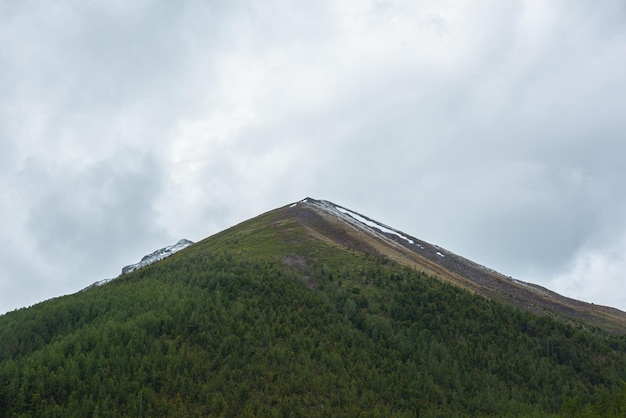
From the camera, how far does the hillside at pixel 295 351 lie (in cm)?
3878

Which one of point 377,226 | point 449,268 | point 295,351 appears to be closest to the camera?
point 295,351

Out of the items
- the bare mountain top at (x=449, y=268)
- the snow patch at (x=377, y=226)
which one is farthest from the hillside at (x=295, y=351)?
the snow patch at (x=377, y=226)

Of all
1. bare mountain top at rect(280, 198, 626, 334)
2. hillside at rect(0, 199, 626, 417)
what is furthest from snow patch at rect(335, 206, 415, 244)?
hillside at rect(0, 199, 626, 417)

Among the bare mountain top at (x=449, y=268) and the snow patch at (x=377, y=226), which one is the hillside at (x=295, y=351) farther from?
the snow patch at (x=377, y=226)

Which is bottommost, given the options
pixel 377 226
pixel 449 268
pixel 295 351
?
pixel 295 351

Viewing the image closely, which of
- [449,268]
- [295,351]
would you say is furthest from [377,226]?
[295,351]

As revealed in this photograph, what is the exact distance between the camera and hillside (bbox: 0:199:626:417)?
38.8m

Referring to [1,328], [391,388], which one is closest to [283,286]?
[391,388]

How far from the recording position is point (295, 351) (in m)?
48.4

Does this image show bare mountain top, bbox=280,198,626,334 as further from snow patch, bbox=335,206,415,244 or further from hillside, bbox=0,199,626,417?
hillside, bbox=0,199,626,417

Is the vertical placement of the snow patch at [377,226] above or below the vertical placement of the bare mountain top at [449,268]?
above

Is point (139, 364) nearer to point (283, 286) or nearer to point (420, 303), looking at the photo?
point (283, 286)

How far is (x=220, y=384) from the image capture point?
1614 inches

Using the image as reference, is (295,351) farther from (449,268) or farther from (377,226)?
(377,226)
